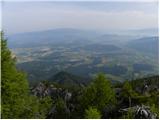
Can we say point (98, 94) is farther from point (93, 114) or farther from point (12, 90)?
→ point (93, 114)

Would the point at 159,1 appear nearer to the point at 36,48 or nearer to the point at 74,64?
the point at 36,48

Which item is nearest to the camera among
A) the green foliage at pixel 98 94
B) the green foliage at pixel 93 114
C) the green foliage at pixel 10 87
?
the green foliage at pixel 93 114

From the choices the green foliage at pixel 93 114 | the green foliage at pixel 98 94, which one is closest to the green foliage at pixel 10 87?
the green foliage at pixel 93 114

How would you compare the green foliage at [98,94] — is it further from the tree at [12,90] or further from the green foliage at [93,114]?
the green foliage at [93,114]

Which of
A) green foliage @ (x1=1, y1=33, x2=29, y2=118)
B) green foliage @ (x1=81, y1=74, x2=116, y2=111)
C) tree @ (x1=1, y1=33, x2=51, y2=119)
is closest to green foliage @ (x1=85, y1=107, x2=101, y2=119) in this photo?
tree @ (x1=1, y1=33, x2=51, y2=119)

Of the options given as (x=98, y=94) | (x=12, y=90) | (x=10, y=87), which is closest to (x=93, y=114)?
(x=10, y=87)

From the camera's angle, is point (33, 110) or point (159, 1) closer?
point (159, 1)

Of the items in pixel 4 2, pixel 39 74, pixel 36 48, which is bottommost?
pixel 39 74

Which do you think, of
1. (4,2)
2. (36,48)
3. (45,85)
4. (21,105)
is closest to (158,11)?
(4,2)

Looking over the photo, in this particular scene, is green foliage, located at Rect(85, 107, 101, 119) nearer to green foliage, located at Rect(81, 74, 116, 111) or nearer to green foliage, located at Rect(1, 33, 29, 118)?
green foliage, located at Rect(1, 33, 29, 118)

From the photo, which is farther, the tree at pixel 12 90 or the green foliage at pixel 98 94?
the green foliage at pixel 98 94

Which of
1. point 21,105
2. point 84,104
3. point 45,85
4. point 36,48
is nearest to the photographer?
point 21,105
